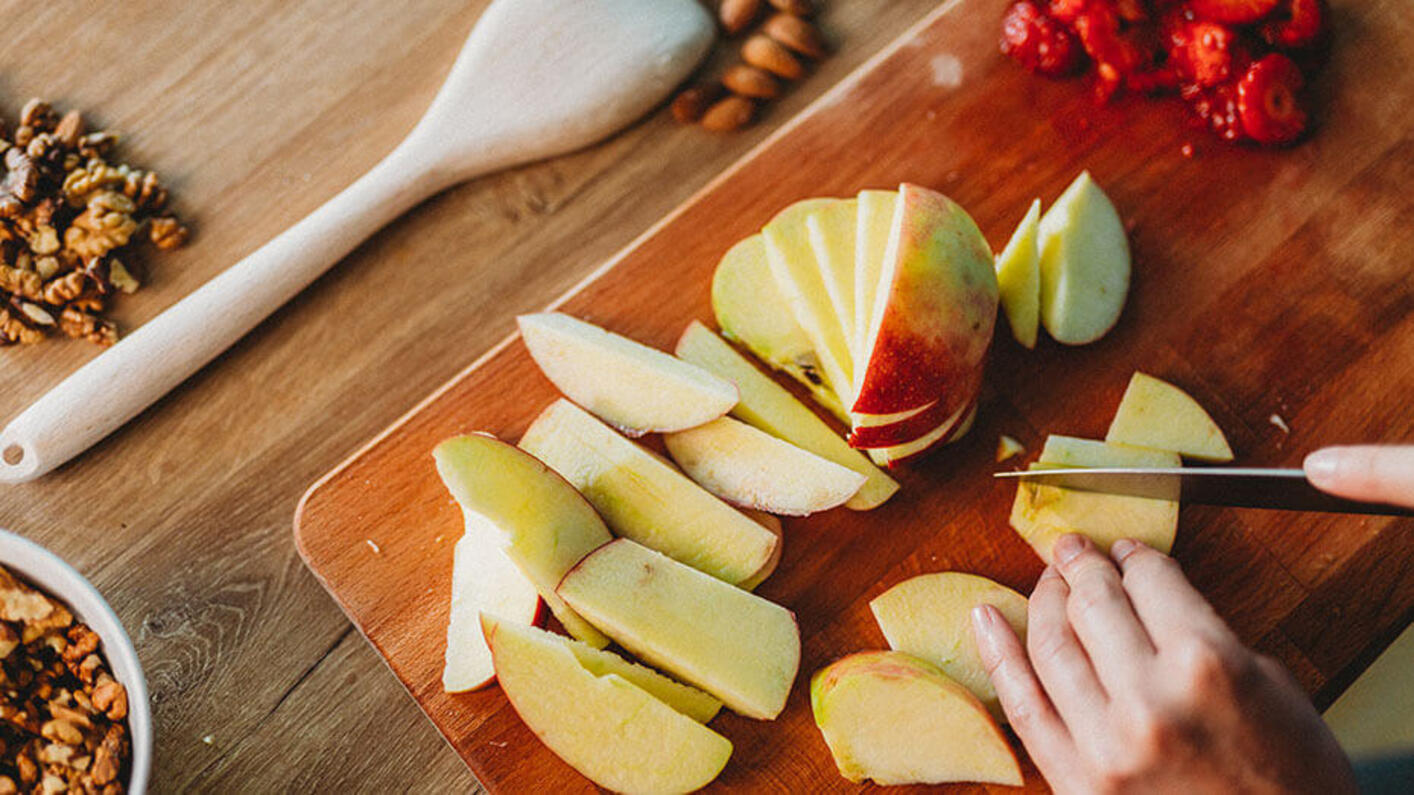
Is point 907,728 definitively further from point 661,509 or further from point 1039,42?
point 1039,42

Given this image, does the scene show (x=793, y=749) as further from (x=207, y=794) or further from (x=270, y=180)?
(x=270, y=180)

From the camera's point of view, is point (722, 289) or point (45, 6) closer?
point (722, 289)

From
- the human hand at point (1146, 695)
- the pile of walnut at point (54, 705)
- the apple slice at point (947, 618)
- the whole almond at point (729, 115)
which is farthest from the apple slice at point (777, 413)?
the pile of walnut at point (54, 705)

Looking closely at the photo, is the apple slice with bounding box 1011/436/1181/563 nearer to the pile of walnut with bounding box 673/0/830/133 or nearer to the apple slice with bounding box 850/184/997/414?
the apple slice with bounding box 850/184/997/414

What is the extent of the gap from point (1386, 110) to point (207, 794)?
6.36 ft

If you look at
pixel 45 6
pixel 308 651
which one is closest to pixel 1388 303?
pixel 308 651

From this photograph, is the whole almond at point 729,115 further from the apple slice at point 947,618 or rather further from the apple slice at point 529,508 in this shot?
the apple slice at point 947,618

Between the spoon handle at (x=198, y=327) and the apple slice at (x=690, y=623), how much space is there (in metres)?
0.64

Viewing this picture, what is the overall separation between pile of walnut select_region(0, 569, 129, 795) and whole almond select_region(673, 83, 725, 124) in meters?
1.08

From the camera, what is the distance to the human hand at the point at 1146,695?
3.64 ft

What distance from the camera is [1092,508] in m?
1.38

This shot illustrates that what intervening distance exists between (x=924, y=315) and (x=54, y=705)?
1.15 m

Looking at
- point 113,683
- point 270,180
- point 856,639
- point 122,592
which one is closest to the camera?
point 113,683

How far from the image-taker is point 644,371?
4.68 ft
